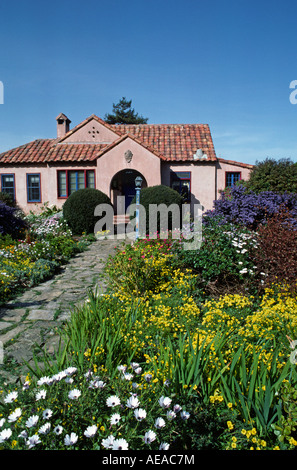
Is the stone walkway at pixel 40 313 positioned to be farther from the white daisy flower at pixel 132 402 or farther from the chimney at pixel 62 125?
the chimney at pixel 62 125

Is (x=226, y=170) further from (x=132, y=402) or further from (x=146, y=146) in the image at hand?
(x=132, y=402)

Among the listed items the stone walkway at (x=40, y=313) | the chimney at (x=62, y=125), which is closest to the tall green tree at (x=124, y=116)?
the chimney at (x=62, y=125)

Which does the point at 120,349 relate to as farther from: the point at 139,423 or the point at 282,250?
the point at 282,250

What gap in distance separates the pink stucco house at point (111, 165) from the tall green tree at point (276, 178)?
4.22m

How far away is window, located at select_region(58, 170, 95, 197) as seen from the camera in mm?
17266

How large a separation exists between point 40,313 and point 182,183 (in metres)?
13.3

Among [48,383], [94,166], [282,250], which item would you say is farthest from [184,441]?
[94,166]

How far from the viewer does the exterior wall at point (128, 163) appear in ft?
53.5

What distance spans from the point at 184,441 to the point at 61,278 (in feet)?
18.8

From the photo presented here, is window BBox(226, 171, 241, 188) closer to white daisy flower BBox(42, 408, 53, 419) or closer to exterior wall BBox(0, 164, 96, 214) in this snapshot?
exterior wall BBox(0, 164, 96, 214)

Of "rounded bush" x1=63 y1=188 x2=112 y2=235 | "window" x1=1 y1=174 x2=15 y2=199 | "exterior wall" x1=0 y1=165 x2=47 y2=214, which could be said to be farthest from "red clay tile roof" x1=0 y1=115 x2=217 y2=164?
"rounded bush" x1=63 y1=188 x2=112 y2=235

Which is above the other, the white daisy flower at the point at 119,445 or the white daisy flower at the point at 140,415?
the white daisy flower at the point at 140,415

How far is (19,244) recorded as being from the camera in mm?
9562

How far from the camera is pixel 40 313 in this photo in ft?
16.9
